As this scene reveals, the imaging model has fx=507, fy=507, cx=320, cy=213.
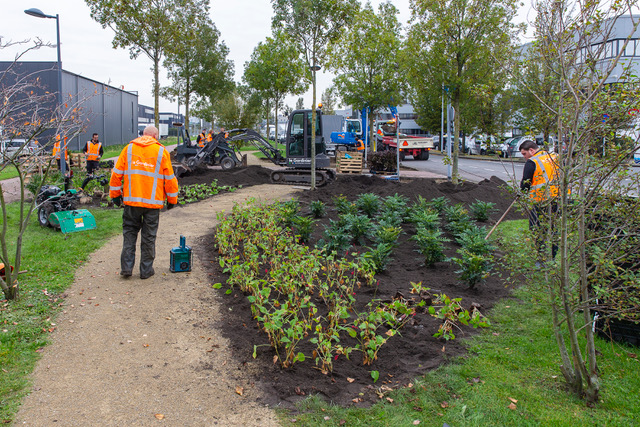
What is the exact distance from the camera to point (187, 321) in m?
5.00

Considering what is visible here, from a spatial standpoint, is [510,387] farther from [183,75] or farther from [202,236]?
[183,75]

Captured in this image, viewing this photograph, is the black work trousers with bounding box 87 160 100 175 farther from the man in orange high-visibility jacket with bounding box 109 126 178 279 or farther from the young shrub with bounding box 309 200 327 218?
the man in orange high-visibility jacket with bounding box 109 126 178 279

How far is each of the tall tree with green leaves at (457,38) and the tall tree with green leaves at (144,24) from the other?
11427 millimetres

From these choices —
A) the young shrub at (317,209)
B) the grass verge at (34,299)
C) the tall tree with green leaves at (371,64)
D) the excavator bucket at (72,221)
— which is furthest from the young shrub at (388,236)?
the tall tree with green leaves at (371,64)

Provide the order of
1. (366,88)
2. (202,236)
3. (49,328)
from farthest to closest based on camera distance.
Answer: (366,88) → (202,236) → (49,328)

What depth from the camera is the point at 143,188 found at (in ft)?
19.9

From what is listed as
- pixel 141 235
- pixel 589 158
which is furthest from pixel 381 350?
pixel 141 235

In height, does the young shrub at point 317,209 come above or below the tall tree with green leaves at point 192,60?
below

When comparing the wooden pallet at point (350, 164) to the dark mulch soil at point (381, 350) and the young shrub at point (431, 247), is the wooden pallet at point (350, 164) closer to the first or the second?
the dark mulch soil at point (381, 350)

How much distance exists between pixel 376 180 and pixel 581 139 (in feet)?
41.0

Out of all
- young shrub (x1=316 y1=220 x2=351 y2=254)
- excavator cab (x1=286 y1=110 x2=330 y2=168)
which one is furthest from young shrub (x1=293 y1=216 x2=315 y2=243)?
excavator cab (x1=286 y1=110 x2=330 y2=168)

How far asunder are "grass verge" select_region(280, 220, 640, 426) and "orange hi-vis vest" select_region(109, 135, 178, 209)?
3.58 meters

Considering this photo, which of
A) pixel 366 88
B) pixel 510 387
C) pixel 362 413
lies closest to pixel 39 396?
pixel 362 413

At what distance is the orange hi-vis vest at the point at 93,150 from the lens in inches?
607
